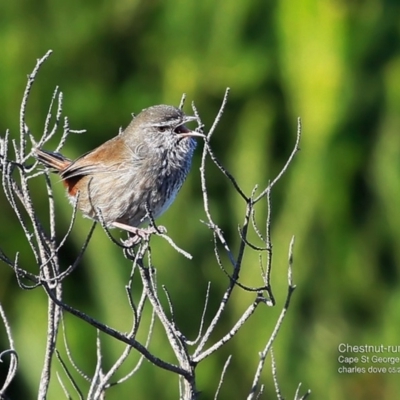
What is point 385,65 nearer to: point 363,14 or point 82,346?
point 363,14

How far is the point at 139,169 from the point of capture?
502 centimetres

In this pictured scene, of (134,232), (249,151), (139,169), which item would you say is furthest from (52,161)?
(249,151)

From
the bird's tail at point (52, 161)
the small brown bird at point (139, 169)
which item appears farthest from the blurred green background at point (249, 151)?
the small brown bird at point (139, 169)

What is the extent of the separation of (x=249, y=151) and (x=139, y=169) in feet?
8.82

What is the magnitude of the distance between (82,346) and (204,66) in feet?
8.64

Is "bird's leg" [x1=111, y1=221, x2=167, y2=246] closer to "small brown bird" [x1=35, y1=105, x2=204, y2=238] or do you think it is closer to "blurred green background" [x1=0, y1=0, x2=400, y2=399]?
"small brown bird" [x1=35, y1=105, x2=204, y2=238]

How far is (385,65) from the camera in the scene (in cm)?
798

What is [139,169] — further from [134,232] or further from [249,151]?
[249,151]

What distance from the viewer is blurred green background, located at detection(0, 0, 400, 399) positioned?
7.37m

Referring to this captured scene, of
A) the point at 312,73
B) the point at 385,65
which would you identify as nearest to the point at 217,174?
the point at 312,73

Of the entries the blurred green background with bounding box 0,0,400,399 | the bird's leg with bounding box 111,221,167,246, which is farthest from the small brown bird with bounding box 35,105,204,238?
the blurred green background with bounding box 0,0,400,399

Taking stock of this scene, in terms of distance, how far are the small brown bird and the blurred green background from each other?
2.02 meters

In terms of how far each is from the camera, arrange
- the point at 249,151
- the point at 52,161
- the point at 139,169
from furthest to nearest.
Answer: the point at 249,151
the point at 52,161
the point at 139,169

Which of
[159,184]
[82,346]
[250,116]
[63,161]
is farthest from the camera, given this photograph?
[250,116]
